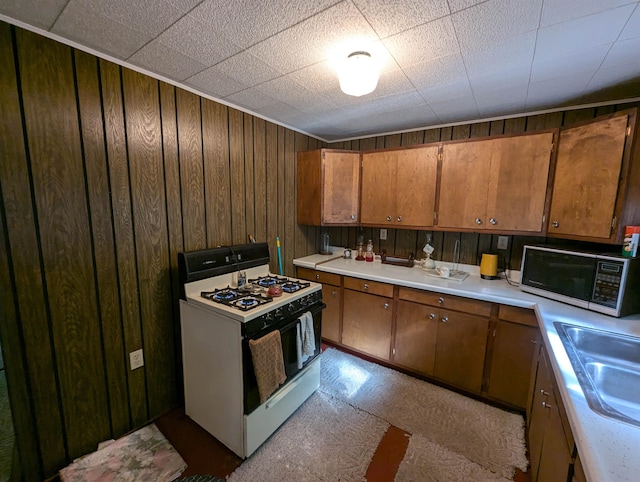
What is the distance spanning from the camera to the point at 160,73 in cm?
167

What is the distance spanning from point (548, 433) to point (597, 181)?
153 centimetres

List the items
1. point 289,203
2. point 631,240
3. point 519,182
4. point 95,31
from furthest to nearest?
1. point 289,203
2. point 519,182
3. point 631,240
4. point 95,31

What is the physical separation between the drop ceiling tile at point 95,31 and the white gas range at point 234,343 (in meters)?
1.21

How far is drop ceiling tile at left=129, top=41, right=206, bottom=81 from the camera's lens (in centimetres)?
141

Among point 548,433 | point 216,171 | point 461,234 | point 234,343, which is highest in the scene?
point 216,171

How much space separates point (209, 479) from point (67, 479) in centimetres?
75

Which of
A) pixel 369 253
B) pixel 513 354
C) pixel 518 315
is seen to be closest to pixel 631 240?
pixel 518 315

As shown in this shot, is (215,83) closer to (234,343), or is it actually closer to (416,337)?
(234,343)

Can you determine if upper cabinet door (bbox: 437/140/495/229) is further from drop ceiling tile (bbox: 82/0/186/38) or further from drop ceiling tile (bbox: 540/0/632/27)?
drop ceiling tile (bbox: 82/0/186/38)

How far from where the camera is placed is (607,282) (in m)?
1.53

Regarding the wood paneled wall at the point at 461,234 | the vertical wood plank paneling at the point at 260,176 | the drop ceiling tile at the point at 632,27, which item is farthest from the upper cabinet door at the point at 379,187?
the drop ceiling tile at the point at 632,27

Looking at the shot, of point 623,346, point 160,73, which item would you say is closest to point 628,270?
point 623,346

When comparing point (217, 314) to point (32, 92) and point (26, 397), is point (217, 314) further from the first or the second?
point (32, 92)

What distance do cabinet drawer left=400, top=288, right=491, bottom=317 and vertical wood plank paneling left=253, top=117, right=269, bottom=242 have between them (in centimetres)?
144
